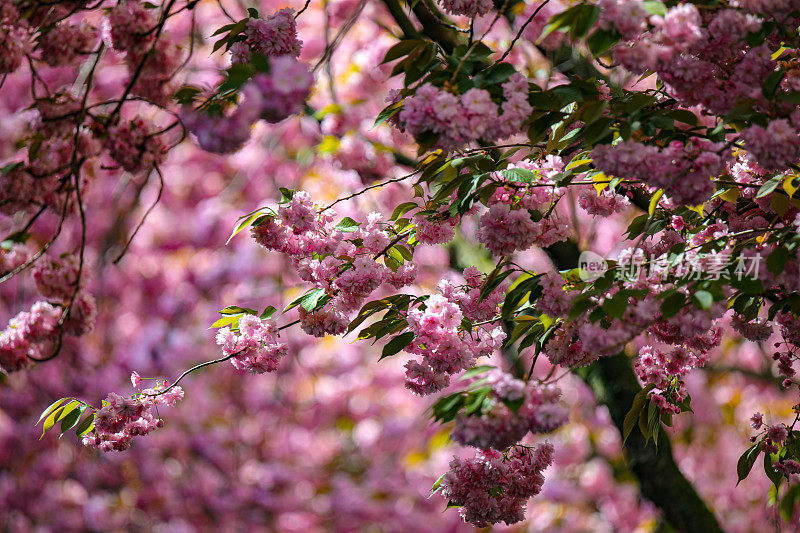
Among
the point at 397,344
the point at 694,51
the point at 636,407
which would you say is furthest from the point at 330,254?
the point at 694,51

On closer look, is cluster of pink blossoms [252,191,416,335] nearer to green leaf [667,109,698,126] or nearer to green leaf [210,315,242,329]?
green leaf [210,315,242,329]

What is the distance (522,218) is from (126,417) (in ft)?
3.18

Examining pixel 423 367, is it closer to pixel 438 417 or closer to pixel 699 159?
pixel 438 417

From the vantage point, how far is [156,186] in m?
5.68

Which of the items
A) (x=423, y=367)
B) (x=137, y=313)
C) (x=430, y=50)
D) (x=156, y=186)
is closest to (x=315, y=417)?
(x=137, y=313)

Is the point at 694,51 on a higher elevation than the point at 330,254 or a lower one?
lower

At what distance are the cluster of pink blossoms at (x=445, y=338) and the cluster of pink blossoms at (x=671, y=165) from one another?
39cm

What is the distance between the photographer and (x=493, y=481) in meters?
1.46

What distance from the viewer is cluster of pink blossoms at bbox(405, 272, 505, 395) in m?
1.38

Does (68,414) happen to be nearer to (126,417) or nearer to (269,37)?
(126,417)

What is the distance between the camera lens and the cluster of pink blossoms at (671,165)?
3.60 ft

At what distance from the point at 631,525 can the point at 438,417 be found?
13.3ft

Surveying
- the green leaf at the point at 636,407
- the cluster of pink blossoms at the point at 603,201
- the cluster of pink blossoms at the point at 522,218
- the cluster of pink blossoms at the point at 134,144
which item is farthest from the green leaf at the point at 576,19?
the cluster of pink blossoms at the point at 134,144

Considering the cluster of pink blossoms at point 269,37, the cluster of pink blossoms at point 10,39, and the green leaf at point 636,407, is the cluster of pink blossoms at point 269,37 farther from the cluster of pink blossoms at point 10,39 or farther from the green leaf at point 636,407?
the green leaf at point 636,407
